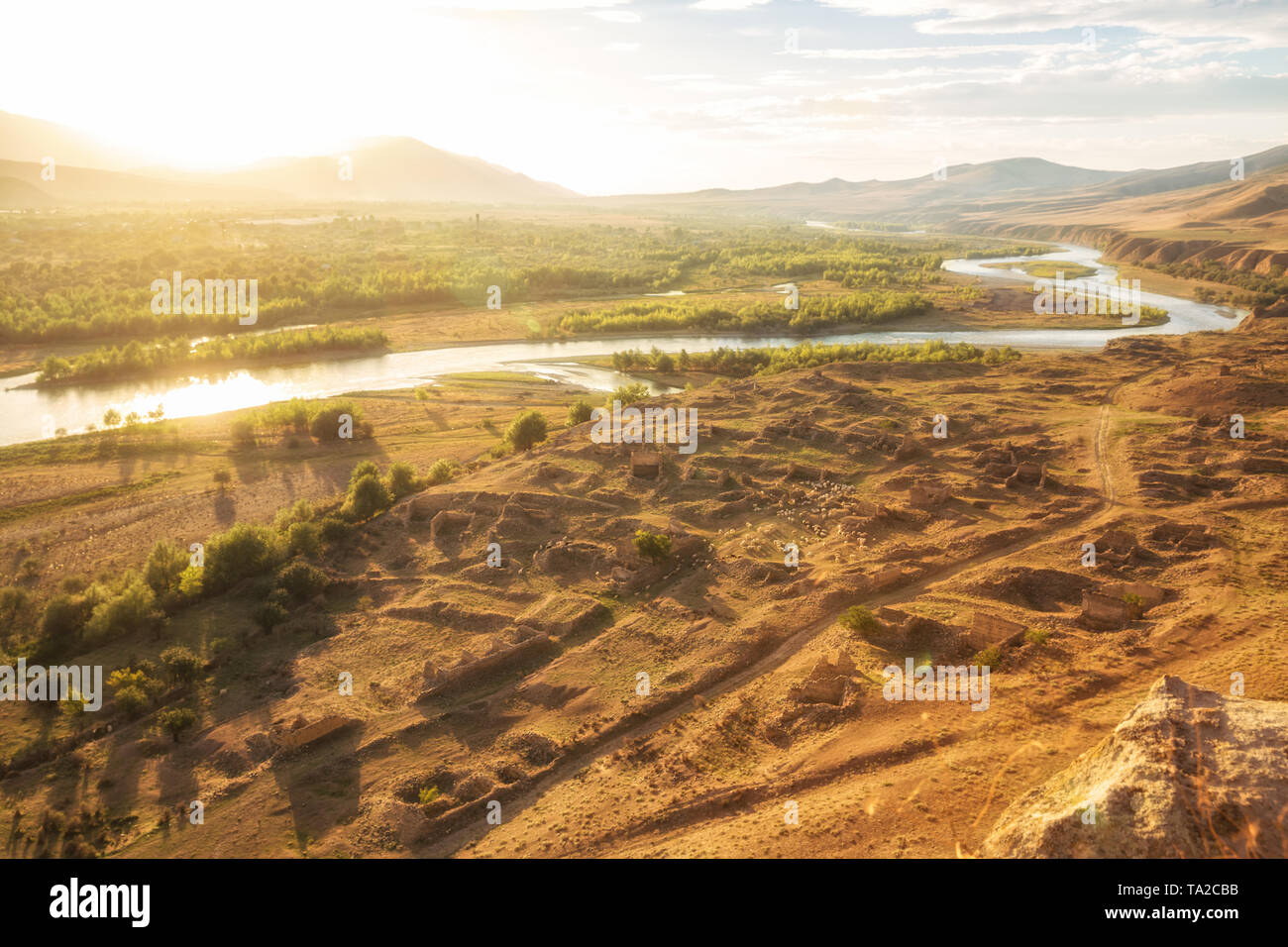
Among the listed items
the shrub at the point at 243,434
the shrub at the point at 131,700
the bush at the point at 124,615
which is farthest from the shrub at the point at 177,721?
the shrub at the point at 243,434

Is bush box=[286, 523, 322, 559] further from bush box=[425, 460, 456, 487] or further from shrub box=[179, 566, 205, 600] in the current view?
bush box=[425, 460, 456, 487]

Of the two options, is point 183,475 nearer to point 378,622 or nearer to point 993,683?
point 378,622

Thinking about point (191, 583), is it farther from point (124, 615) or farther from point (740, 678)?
point (740, 678)

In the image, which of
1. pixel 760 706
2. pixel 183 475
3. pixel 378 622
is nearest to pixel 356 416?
pixel 183 475

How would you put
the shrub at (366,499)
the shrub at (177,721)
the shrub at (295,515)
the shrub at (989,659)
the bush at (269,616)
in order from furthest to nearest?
the shrub at (366,499), the shrub at (295,515), the bush at (269,616), the shrub at (989,659), the shrub at (177,721)

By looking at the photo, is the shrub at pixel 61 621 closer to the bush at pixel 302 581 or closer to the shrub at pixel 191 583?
the shrub at pixel 191 583
